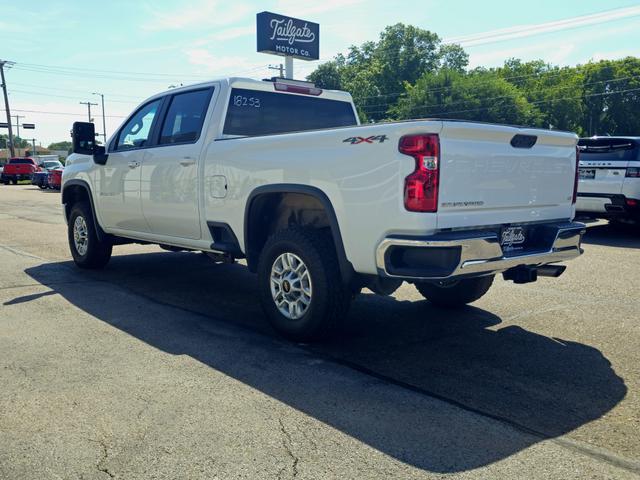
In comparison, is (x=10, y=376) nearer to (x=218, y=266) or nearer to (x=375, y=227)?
(x=375, y=227)

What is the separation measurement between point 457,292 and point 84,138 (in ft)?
15.1

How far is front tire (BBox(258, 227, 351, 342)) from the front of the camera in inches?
173

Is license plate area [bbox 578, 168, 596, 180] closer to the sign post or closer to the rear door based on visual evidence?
the rear door

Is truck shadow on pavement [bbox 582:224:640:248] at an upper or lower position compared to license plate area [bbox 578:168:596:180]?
lower

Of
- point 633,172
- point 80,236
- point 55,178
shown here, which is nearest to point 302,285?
point 80,236

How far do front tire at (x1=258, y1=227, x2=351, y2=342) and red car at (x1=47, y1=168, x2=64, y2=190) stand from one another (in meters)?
26.0

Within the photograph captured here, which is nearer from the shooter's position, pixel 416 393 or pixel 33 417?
pixel 33 417

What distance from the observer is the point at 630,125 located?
70.4 m

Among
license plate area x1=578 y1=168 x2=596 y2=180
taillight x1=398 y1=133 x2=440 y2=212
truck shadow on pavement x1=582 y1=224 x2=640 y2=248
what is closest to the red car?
truck shadow on pavement x1=582 y1=224 x2=640 y2=248

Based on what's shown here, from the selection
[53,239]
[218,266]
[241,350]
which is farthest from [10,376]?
[53,239]

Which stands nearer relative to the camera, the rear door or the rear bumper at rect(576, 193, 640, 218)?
the rear bumper at rect(576, 193, 640, 218)

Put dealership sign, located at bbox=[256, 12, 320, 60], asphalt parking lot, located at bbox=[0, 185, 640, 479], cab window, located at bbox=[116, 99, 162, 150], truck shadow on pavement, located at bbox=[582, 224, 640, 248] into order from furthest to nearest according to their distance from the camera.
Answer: dealership sign, located at bbox=[256, 12, 320, 60], truck shadow on pavement, located at bbox=[582, 224, 640, 248], cab window, located at bbox=[116, 99, 162, 150], asphalt parking lot, located at bbox=[0, 185, 640, 479]

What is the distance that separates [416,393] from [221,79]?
3.58m

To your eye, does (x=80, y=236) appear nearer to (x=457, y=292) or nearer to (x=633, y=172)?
(x=457, y=292)
